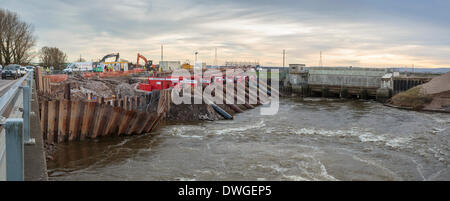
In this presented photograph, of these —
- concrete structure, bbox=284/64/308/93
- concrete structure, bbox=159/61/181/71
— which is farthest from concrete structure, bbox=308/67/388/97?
concrete structure, bbox=159/61/181/71

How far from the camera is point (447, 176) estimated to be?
1258 centimetres

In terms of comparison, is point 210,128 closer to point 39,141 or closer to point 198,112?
point 198,112

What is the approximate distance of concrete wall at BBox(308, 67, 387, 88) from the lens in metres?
45.9

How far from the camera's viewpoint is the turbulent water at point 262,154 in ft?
39.6

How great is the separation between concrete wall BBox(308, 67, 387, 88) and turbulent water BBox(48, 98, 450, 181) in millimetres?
24619

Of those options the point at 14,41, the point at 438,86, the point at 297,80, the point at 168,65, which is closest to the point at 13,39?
the point at 14,41

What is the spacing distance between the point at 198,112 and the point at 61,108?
10.4 metres

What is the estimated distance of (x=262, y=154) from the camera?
48.2 ft

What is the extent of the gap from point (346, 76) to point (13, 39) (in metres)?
53.0

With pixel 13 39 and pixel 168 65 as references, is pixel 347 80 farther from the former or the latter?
pixel 13 39

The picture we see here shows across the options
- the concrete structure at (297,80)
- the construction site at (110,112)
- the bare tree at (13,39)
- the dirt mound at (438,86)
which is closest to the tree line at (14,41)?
the bare tree at (13,39)

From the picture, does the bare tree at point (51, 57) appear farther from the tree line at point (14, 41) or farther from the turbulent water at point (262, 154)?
the turbulent water at point (262, 154)

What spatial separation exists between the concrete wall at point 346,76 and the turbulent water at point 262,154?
80.8ft
